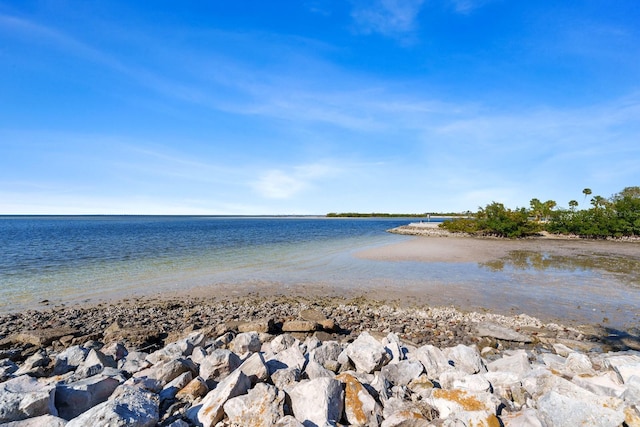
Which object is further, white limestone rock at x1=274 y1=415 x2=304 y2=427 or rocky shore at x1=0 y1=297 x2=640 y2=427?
rocky shore at x1=0 y1=297 x2=640 y2=427

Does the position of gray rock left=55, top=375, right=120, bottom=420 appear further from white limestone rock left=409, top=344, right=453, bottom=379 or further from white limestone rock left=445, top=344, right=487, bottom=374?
white limestone rock left=445, top=344, right=487, bottom=374

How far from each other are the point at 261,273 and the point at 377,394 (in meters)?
14.1

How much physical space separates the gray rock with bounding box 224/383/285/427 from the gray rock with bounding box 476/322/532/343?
647cm

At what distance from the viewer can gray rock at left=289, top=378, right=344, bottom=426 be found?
389 cm

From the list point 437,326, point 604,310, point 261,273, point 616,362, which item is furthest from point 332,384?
point 261,273

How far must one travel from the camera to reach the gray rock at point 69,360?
593 cm

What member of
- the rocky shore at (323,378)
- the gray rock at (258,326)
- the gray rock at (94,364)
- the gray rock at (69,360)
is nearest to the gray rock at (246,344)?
the rocky shore at (323,378)

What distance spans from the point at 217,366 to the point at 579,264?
24382 millimetres

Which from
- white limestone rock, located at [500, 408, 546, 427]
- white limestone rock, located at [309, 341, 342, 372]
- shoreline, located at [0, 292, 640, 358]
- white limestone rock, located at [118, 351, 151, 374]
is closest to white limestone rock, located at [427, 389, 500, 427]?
Result: white limestone rock, located at [500, 408, 546, 427]

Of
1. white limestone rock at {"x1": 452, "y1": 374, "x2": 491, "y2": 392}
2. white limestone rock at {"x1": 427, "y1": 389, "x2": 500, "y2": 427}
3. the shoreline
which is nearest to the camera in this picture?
white limestone rock at {"x1": 427, "y1": 389, "x2": 500, "y2": 427}

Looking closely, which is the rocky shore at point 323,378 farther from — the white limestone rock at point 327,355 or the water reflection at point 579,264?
the water reflection at point 579,264

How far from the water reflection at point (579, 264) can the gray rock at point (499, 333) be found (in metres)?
11.7

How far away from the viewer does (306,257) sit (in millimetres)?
24391

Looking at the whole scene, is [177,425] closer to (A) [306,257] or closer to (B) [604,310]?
(B) [604,310]
